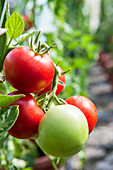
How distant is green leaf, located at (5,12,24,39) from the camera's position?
1.29 feet

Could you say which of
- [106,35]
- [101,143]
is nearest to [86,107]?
[101,143]

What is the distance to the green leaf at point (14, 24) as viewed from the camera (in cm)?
39

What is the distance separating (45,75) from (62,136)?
91 millimetres

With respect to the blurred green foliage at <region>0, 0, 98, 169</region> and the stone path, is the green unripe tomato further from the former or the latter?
the stone path

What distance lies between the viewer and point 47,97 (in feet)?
1.26

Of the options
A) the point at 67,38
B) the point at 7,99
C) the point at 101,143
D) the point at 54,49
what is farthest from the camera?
the point at 101,143

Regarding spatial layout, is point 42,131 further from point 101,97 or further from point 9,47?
point 101,97

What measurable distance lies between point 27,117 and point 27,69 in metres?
0.07

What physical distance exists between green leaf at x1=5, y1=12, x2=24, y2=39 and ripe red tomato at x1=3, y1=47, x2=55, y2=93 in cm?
5

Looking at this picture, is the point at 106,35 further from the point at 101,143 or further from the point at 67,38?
the point at 67,38

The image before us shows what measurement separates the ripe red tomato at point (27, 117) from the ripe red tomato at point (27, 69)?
2cm

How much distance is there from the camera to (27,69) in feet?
1.20

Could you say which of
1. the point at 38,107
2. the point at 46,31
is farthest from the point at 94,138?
the point at 38,107

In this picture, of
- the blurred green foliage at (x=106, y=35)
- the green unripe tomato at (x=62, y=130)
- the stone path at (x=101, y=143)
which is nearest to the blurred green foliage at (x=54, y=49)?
the green unripe tomato at (x=62, y=130)
